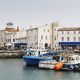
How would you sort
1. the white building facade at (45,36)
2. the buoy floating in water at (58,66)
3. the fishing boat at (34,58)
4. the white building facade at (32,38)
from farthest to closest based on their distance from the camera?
the white building facade at (32,38) → the white building facade at (45,36) → the fishing boat at (34,58) → the buoy floating in water at (58,66)

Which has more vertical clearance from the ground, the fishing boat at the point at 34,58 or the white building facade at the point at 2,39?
the white building facade at the point at 2,39

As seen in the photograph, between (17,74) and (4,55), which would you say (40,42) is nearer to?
(4,55)

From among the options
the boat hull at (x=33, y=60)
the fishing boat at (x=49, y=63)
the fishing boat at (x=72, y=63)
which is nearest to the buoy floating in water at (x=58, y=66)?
the fishing boat at (x=72, y=63)

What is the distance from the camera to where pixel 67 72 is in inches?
2060

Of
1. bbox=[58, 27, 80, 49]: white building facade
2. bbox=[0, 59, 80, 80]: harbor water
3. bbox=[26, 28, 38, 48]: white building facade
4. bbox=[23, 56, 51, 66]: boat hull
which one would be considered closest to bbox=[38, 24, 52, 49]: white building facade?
bbox=[26, 28, 38, 48]: white building facade

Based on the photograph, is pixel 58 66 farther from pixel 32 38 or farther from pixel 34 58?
pixel 32 38

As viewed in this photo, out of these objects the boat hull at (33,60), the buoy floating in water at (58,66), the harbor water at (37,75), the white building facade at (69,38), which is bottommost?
the harbor water at (37,75)

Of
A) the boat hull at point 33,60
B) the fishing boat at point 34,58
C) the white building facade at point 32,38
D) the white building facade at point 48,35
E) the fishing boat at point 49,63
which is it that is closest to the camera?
the fishing boat at point 49,63

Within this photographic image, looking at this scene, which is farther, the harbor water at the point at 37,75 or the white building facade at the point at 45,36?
the white building facade at the point at 45,36

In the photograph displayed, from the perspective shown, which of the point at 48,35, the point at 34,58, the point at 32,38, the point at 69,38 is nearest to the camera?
the point at 34,58

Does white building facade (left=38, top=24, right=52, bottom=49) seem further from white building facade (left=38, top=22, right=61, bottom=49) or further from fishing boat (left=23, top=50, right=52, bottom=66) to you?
fishing boat (left=23, top=50, right=52, bottom=66)

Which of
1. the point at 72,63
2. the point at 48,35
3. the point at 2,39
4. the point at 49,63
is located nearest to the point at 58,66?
the point at 72,63

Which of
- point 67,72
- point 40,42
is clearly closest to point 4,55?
point 40,42

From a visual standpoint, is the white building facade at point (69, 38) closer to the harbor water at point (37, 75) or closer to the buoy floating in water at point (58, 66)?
the harbor water at point (37, 75)
